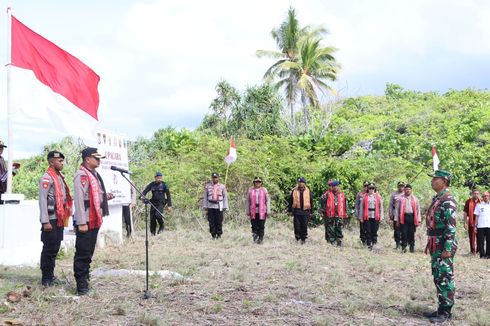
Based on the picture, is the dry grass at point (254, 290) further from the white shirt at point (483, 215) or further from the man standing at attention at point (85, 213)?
the white shirt at point (483, 215)

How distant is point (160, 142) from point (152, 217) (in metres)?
11.3

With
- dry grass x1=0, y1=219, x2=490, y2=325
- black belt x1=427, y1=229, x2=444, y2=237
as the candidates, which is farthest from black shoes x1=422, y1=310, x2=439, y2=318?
black belt x1=427, y1=229, x2=444, y2=237

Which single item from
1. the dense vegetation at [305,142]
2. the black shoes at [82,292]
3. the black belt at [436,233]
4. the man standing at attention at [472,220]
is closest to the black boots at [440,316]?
the black belt at [436,233]

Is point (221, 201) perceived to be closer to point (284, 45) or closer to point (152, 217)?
point (152, 217)

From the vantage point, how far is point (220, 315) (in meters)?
6.34

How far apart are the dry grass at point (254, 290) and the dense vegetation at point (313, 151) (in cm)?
594

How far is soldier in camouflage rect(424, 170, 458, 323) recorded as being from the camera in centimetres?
650

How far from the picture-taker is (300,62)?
3531 cm

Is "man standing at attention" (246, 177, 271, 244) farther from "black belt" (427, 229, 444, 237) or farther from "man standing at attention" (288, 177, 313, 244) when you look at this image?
"black belt" (427, 229, 444, 237)

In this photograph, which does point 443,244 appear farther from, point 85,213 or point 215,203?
point 215,203

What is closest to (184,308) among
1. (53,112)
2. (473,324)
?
(473,324)

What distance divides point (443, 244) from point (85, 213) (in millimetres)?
4424

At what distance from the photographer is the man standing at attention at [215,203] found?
14297mm

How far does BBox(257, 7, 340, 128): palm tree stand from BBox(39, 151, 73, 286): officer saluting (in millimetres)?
27642
